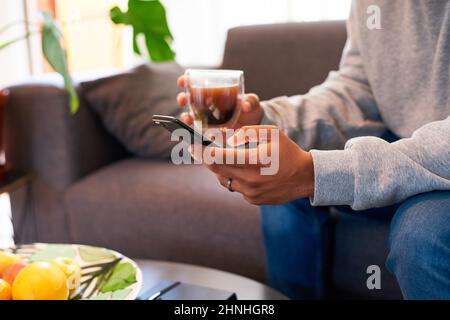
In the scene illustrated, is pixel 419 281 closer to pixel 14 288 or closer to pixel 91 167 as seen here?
pixel 14 288

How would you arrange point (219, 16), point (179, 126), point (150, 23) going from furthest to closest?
point (219, 16), point (150, 23), point (179, 126)

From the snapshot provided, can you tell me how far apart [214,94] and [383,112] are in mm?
394

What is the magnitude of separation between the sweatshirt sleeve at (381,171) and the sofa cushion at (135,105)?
39.6 inches

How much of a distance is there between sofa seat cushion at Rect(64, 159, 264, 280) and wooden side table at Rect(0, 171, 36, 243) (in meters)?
0.15

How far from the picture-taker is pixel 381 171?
0.80 m

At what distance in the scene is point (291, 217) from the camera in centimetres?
116

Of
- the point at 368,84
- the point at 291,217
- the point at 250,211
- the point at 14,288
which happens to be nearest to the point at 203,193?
the point at 250,211

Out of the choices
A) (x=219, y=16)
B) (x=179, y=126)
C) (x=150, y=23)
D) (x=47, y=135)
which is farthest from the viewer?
(x=219, y=16)

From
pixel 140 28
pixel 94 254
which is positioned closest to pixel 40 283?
pixel 94 254

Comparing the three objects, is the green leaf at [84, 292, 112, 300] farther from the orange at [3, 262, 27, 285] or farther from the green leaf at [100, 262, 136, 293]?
the orange at [3, 262, 27, 285]
